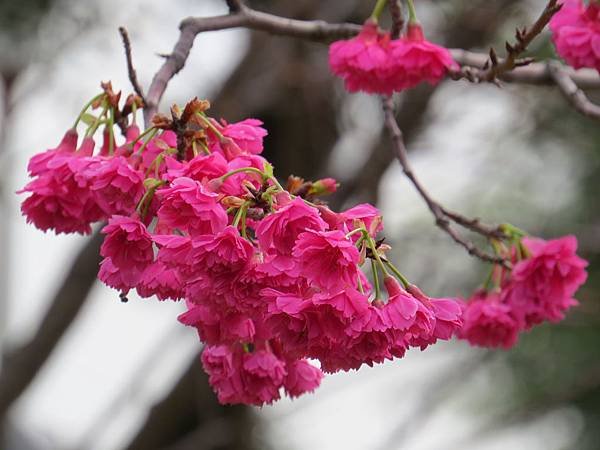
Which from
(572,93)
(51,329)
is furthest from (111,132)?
(51,329)

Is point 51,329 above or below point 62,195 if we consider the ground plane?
below

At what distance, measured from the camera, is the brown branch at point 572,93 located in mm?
1459

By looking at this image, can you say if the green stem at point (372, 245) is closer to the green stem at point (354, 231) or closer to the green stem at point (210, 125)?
the green stem at point (354, 231)

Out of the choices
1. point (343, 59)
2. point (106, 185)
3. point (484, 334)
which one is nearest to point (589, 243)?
point (484, 334)

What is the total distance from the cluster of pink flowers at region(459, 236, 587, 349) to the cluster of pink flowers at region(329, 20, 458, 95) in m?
0.30

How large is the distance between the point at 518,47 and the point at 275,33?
386 millimetres

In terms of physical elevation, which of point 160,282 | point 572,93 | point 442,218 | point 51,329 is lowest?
point 51,329

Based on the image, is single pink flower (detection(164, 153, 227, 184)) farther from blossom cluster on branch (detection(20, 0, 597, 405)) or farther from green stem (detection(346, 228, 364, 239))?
green stem (detection(346, 228, 364, 239))

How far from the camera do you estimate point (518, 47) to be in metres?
1.29

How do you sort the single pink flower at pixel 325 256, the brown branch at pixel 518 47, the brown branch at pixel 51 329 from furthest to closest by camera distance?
the brown branch at pixel 51 329 < the brown branch at pixel 518 47 < the single pink flower at pixel 325 256

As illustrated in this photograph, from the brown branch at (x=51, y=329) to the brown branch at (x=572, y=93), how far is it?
179cm

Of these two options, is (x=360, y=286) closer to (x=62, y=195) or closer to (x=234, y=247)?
(x=234, y=247)

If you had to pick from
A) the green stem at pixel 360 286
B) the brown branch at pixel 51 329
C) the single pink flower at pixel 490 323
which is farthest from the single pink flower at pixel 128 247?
the brown branch at pixel 51 329

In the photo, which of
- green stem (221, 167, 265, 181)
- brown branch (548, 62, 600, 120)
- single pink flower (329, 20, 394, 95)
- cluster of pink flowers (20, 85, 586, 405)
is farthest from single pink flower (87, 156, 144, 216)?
brown branch (548, 62, 600, 120)
